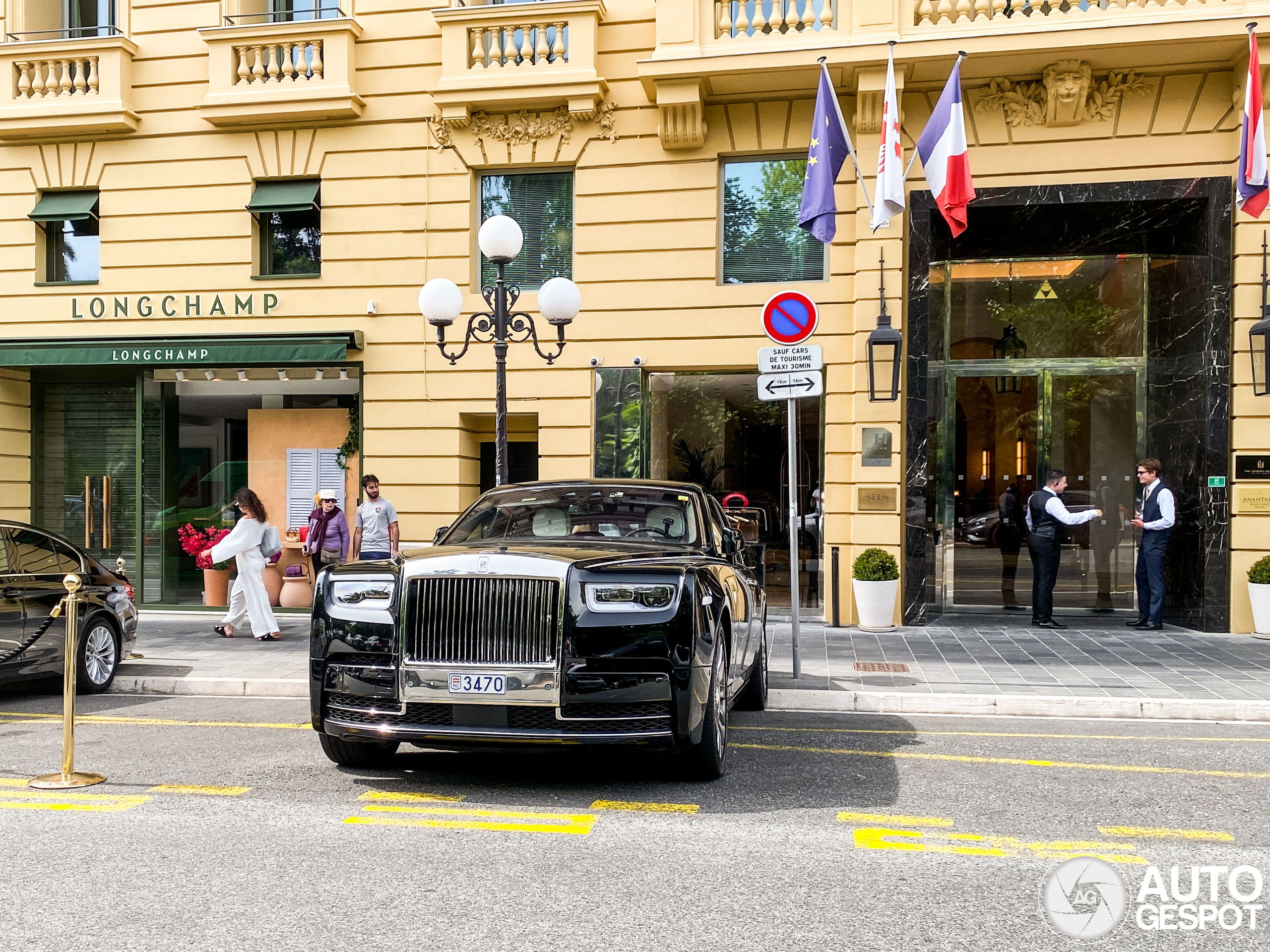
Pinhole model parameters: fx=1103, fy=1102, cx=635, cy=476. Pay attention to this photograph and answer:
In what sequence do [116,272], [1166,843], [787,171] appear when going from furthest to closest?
[116,272] < [787,171] < [1166,843]

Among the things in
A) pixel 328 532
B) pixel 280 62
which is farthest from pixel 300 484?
pixel 280 62

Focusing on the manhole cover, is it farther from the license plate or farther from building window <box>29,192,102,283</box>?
building window <box>29,192,102,283</box>

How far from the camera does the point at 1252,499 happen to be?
42.1 feet

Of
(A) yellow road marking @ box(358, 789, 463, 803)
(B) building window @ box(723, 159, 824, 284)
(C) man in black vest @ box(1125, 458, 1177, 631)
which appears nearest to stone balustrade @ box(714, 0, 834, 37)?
(B) building window @ box(723, 159, 824, 284)

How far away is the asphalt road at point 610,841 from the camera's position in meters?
3.90

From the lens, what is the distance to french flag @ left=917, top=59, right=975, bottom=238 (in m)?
12.1

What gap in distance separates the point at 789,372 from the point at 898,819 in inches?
186

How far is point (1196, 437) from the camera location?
13.3 meters

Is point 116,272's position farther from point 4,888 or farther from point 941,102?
Answer: point 4,888

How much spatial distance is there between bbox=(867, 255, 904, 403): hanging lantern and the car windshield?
21.3 feet

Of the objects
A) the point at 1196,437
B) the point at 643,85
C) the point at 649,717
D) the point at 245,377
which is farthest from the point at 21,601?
the point at 1196,437

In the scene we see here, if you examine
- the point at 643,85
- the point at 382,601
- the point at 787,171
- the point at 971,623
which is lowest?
the point at 971,623

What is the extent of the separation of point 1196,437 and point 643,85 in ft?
26.4

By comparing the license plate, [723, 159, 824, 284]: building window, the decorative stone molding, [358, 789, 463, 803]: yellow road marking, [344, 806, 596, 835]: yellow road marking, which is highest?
the decorative stone molding
